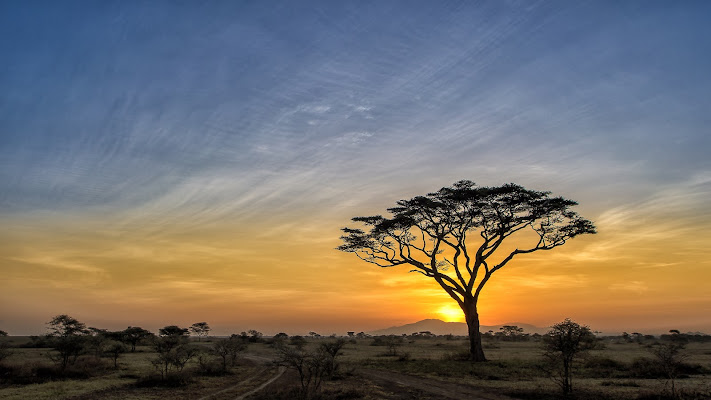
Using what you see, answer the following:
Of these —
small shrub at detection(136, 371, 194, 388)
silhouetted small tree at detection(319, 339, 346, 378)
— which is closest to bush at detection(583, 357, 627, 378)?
silhouetted small tree at detection(319, 339, 346, 378)

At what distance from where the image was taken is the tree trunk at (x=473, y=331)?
3556cm

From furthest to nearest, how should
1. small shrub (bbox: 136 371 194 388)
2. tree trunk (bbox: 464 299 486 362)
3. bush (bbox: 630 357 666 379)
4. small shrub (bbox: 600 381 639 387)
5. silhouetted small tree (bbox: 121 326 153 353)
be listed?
silhouetted small tree (bbox: 121 326 153 353) → tree trunk (bbox: 464 299 486 362) → small shrub (bbox: 136 371 194 388) → bush (bbox: 630 357 666 379) → small shrub (bbox: 600 381 639 387)

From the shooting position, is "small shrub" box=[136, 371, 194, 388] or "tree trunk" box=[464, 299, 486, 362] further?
"tree trunk" box=[464, 299, 486, 362]

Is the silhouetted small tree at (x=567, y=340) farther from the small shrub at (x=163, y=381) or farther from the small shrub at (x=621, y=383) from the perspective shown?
the small shrub at (x=163, y=381)

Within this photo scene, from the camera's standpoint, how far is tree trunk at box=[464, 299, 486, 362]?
117 feet

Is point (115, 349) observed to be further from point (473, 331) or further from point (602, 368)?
point (602, 368)

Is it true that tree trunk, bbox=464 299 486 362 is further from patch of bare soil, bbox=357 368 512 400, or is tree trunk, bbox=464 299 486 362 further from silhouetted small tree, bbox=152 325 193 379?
silhouetted small tree, bbox=152 325 193 379

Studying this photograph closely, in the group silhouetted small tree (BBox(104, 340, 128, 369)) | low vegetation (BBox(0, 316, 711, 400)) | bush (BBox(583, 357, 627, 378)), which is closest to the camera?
low vegetation (BBox(0, 316, 711, 400))

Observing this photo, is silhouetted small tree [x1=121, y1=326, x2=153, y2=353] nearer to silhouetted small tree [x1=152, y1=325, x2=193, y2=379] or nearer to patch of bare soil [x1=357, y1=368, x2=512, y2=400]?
silhouetted small tree [x1=152, y1=325, x2=193, y2=379]

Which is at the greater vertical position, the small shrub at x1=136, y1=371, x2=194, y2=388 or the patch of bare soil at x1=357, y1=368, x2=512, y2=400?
the patch of bare soil at x1=357, y1=368, x2=512, y2=400

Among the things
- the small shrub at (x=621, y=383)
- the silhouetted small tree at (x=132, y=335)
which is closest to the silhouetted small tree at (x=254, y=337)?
the silhouetted small tree at (x=132, y=335)

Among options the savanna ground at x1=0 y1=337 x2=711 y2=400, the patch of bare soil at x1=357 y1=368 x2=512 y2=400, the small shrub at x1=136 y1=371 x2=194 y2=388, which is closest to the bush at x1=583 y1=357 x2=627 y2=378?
the savanna ground at x1=0 y1=337 x2=711 y2=400

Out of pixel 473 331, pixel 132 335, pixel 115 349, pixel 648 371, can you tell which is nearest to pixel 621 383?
pixel 648 371

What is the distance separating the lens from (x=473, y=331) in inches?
→ 1432
